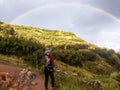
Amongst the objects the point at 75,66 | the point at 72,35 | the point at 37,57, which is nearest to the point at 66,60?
the point at 75,66

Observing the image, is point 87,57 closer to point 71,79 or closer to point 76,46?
point 76,46

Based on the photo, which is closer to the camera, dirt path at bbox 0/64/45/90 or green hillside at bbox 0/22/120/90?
dirt path at bbox 0/64/45/90

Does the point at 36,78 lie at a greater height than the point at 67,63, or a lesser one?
greater

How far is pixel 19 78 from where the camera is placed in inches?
798

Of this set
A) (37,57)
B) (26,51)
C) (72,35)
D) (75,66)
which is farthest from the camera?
(72,35)

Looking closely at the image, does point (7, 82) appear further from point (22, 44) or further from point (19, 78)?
point (22, 44)

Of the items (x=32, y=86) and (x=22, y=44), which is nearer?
(x=32, y=86)

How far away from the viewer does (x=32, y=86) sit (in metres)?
19.6

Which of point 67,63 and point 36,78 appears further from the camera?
point 67,63

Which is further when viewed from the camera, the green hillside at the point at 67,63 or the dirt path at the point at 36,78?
the green hillside at the point at 67,63

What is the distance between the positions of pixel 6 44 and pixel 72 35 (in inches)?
2784

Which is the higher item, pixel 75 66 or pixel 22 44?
pixel 22 44

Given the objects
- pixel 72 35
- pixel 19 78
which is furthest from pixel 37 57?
pixel 72 35

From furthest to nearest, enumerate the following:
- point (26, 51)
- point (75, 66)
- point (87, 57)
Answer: point (87, 57) < point (75, 66) < point (26, 51)
